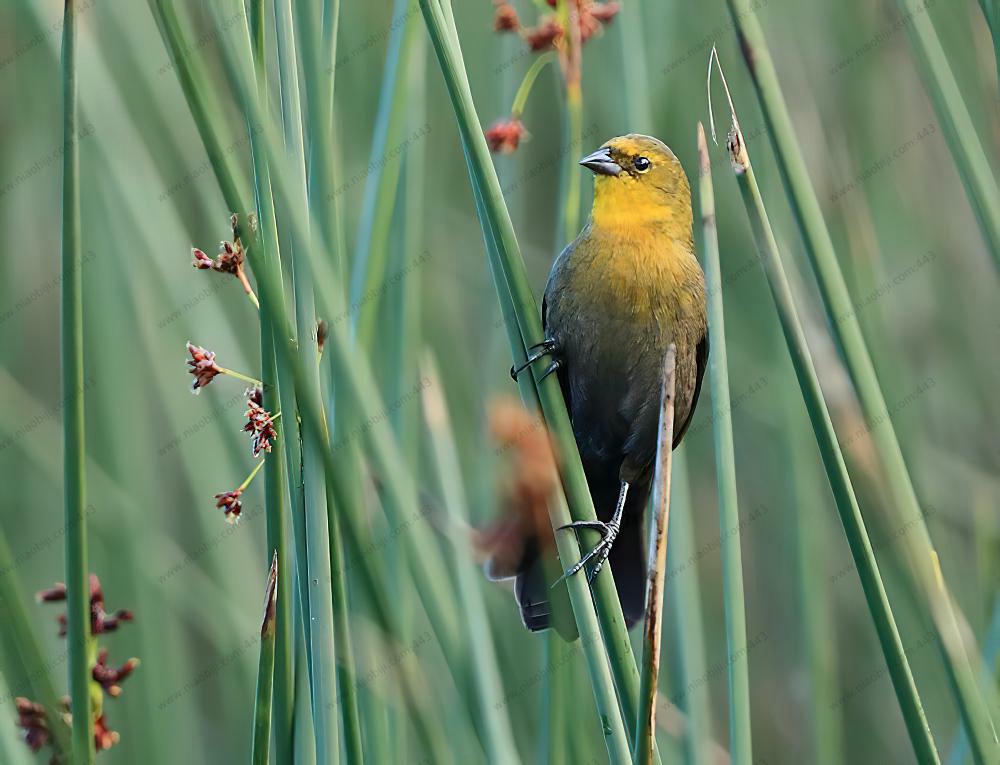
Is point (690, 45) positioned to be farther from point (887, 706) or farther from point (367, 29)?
point (887, 706)

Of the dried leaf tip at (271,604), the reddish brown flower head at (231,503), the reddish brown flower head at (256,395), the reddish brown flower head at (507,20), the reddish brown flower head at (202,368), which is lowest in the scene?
the dried leaf tip at (271,604)

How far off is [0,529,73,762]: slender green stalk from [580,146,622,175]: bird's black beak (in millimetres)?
1210

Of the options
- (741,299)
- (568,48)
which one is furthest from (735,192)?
(568,48)

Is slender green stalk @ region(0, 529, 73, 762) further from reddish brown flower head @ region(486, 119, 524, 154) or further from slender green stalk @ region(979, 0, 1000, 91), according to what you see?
slender green stalk @ region(979, 0, 1000, 91)

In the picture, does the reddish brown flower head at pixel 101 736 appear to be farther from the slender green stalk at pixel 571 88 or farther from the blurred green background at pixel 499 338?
the slender green stalk at pixel 571 88

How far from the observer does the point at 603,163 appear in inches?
82.8

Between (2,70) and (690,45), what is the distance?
5.51 ft

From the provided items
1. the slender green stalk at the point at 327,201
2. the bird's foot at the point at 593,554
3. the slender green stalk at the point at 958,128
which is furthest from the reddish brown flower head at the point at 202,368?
the slender green stalk at the point at 958,128

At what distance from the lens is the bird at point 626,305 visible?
6.86 ft

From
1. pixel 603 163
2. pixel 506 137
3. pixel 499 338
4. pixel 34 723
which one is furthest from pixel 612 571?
pixel 34 723

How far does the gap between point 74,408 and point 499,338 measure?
1219 mm

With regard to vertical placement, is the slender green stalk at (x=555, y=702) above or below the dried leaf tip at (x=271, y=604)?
below

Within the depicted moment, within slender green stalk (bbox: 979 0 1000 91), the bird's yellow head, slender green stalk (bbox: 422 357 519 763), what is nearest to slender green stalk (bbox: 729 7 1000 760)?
slender green stalk (bbox: 979 0 1000 91)

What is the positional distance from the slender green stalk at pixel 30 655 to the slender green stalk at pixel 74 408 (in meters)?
0.19
